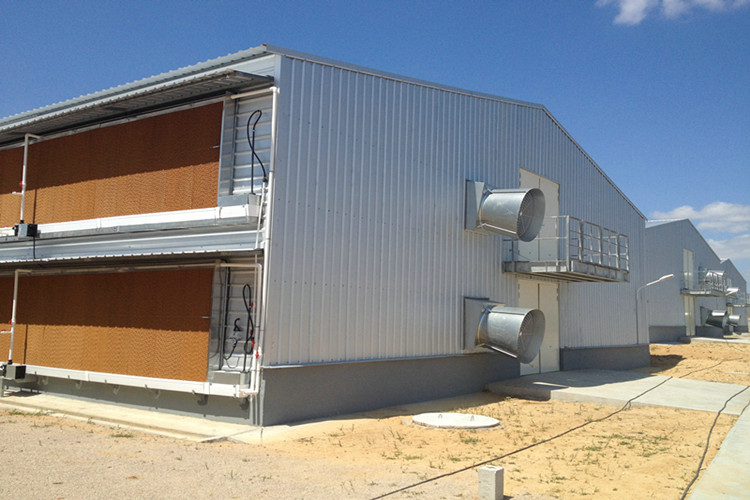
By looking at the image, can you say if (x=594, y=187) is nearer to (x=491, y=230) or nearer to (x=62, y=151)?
(x=491, y=230)

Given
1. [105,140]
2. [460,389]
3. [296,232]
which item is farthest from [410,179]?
[105,140]

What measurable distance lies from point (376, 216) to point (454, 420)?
437 centimetres

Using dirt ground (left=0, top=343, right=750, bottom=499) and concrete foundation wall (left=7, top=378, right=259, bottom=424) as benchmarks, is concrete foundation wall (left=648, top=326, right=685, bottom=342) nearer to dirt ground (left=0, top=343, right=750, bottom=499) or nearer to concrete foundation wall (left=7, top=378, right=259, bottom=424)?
dirt ground (left=0, top=343, right=750, bottom=499)

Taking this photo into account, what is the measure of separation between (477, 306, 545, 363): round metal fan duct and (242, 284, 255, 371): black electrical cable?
20.6 feet

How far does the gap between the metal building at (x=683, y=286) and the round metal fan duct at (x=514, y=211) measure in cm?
1893

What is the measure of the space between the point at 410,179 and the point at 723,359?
2204cm

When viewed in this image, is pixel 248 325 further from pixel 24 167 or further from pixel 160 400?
pixel 24 167

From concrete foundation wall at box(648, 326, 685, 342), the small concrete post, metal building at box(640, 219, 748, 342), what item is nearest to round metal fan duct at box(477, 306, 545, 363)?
the small concrete post

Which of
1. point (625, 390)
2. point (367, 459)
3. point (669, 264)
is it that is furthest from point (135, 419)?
point (669, 264)

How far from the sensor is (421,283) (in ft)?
45.7

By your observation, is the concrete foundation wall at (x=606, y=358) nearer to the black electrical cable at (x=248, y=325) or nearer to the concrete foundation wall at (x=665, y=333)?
the concrete foundation wall at (x=665, y=333)

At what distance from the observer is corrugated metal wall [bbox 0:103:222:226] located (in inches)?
465

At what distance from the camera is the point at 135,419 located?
1089 cm

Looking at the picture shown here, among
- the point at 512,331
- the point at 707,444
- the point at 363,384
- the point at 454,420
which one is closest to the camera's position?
the point at 707,444
